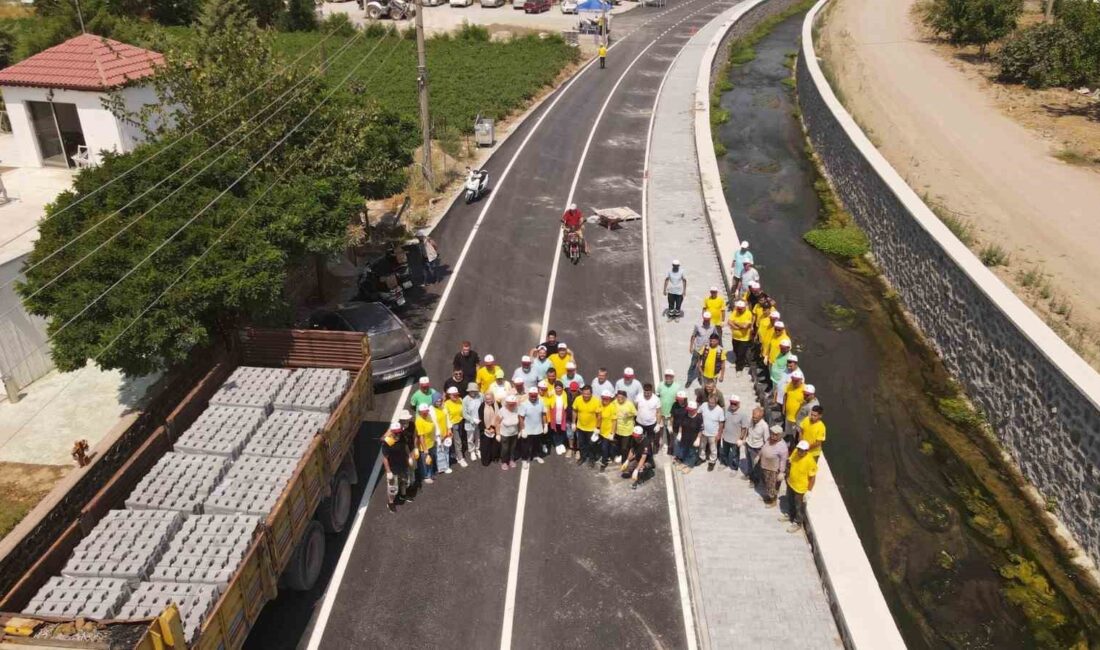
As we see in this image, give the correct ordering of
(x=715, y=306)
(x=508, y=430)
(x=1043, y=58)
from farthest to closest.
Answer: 1. (x=1043, y=58)
2. (x=715, y=306)
3. (x=508, y=430)

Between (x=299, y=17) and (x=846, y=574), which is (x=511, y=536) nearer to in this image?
(x=846, y=574)

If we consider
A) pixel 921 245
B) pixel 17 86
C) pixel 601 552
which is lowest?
pixel 601 552

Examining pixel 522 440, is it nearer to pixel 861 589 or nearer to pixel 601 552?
pixel 601 552

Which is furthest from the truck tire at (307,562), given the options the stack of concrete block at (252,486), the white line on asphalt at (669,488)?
the white line on asphalt at (669,488)

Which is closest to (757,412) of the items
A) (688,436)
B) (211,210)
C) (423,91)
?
(688,436)

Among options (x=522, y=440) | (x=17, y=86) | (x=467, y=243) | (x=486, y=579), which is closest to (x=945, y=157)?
(x=467, y=243)
